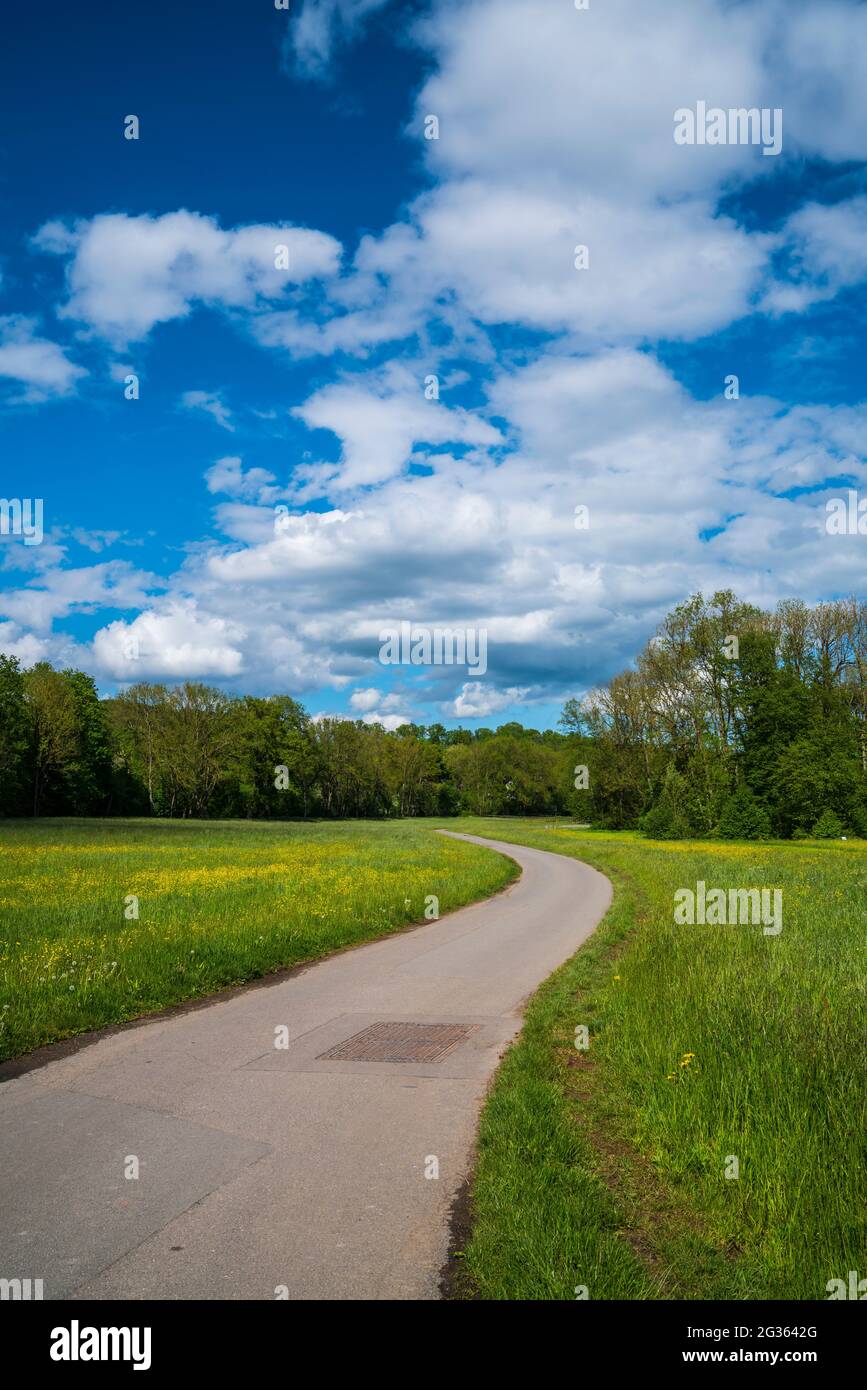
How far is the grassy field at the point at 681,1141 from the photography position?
163 inches

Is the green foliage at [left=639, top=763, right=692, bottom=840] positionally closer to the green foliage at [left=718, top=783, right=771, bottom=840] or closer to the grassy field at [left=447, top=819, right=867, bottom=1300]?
the green foliage at [left=718, top=783, right=771, bottom=840]

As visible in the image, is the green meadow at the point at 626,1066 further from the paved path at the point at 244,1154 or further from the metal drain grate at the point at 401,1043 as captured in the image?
the metal drain grate at the point at 401,1043

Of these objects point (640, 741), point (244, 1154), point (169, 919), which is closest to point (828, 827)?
point (640, 741)

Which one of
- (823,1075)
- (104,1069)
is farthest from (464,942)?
(823,1075)

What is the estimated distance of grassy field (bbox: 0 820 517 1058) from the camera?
930 cm

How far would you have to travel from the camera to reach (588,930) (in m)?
16.4

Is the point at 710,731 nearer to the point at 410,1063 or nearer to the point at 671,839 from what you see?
the point at 671,839

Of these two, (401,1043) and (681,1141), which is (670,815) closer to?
(401,1043)

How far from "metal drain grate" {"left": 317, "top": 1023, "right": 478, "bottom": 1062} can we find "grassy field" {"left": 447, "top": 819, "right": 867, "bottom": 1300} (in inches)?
31.4

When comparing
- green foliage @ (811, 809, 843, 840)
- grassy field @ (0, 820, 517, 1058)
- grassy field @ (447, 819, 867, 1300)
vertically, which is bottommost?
green foliage @ (811, 809, 843, 840)

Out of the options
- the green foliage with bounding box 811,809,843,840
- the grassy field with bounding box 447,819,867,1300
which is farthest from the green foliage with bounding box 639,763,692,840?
the grassy field with bounding box 447,819,867,1300

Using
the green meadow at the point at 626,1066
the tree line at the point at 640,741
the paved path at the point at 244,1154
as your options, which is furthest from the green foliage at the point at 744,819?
the paved path at the point at 244,1154

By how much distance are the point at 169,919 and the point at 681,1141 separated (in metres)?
10.3

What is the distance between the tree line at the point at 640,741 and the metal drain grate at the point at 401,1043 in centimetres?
3605
